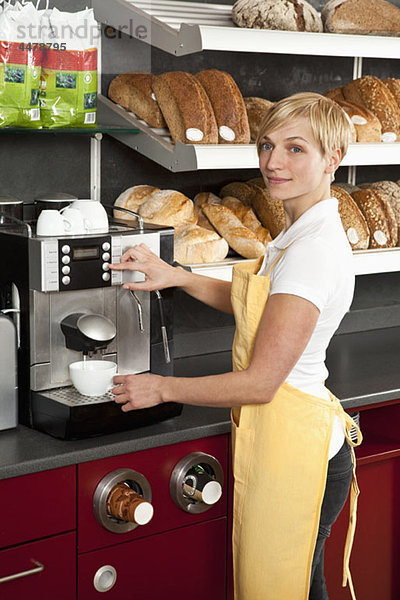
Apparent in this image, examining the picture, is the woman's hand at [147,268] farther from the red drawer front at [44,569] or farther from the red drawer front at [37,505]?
the red drawer front at [44,569]

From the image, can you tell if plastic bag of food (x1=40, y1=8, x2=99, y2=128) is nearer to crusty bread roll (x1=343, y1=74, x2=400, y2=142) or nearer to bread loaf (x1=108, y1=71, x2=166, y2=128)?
bread loaf (x1=108, y1=71, x2=166, y2=128)

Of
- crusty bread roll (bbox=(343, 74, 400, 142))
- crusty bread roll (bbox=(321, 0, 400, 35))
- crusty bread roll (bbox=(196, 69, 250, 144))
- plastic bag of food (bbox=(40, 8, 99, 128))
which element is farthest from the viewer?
crusty bread roll (bbox=(343, 74, 400, 142))

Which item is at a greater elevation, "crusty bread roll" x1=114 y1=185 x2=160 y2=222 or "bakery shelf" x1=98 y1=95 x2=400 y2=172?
"bakery shelf" x1=98 y1=95 x2=400 y2=172

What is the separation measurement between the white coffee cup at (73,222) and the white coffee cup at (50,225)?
0.07 ft

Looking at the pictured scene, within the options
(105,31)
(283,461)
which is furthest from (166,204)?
(283,461)

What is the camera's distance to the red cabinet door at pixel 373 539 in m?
2.22

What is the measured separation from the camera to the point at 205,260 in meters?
2.14

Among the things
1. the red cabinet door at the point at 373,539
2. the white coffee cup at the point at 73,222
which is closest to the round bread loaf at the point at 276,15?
the white coffee cup at the point at 73,222

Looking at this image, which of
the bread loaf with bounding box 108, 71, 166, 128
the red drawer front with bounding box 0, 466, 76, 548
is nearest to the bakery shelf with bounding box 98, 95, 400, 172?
the bread loaf with bounding box 108, 71, 166, 128

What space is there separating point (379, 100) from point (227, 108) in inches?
23.9

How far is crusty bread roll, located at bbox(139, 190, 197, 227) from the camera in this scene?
85.6 inches

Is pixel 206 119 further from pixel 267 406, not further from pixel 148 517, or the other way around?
pixel 148 517

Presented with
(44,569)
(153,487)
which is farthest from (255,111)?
(44,569)

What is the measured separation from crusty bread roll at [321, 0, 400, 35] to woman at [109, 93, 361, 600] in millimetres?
888
